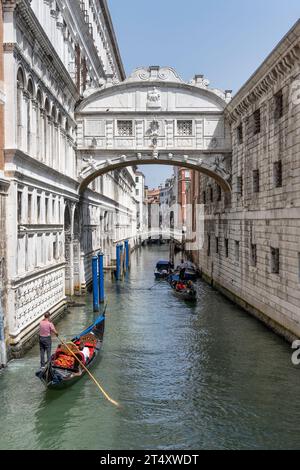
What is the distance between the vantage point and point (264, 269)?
16.4 metres

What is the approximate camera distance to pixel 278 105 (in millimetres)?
15336

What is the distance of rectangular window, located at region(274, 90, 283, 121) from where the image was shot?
15141 millimetres

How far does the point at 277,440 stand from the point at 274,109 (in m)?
9.92

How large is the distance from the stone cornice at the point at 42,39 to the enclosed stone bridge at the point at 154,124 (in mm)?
2178

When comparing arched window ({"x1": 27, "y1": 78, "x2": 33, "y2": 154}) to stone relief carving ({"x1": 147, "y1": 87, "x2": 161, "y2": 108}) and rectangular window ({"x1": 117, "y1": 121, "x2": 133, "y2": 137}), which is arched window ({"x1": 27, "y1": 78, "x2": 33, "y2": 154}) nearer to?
rectangular window ({"x1": 117, "y1": 121, "x2": 133, "y2": 137})

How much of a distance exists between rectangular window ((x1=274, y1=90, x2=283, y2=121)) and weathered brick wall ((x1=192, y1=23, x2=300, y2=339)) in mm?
71

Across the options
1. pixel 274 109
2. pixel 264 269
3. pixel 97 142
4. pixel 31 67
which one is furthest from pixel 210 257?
pixel 31 67

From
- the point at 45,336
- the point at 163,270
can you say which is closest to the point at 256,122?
the point at 45,336

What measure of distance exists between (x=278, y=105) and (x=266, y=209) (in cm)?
305

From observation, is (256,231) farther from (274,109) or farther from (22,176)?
(22,176)

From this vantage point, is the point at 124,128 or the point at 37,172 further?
the point at 124,128

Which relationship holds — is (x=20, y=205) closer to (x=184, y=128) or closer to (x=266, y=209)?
(x=266, y=209)

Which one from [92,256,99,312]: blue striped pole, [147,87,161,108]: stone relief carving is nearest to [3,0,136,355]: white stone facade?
[92,256,99,312]: blue striped pole

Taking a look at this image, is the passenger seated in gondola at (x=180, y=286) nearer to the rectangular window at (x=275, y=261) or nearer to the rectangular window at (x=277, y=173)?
the rectangular window at (x=275, y=261)
